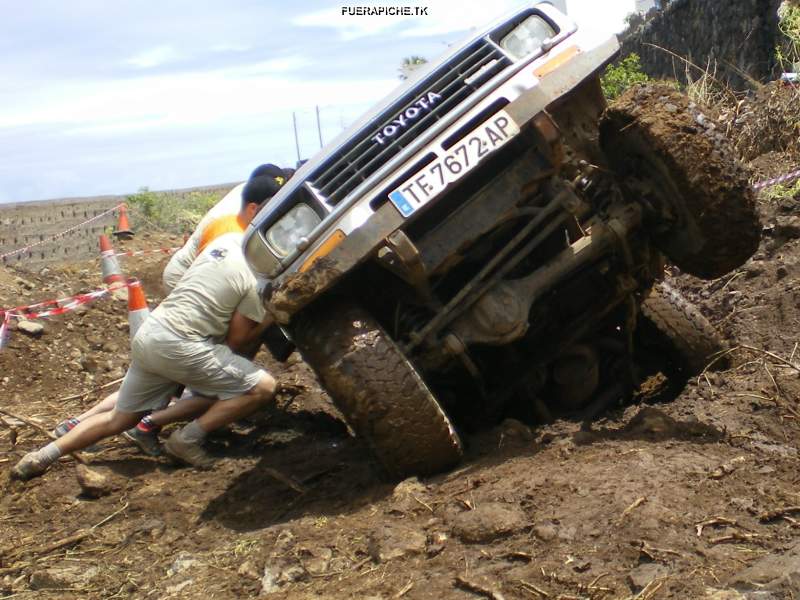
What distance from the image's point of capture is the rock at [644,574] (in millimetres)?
3098

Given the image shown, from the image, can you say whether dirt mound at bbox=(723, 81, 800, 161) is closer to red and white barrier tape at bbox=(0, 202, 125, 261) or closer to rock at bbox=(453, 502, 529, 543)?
rock at bbox=(453, 502, 529, 543)

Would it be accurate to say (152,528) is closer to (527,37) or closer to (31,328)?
(527,37)

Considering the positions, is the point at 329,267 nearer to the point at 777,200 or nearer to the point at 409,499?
the point at 409,499

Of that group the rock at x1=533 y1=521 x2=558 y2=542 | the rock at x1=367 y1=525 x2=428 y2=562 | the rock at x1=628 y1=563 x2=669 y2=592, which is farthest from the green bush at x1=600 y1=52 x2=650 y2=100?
the rock at x1=628 y1=563 x2=669 y2=592

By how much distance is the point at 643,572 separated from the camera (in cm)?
318

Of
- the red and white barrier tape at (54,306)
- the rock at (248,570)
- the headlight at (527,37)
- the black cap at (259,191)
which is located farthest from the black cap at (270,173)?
the red and white barrier tape at (54,306)

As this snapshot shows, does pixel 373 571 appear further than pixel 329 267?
No

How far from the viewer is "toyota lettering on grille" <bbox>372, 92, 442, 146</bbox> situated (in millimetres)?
4809

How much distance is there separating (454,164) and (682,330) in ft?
6.86

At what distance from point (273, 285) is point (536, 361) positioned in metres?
1.60

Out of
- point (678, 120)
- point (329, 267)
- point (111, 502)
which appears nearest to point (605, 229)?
point (678, 120)

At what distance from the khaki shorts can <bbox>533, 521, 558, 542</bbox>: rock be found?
263 cm

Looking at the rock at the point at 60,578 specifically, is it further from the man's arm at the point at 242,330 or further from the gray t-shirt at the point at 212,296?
the man's arm at the point at 242,330

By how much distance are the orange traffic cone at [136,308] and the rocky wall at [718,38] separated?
6246mm
